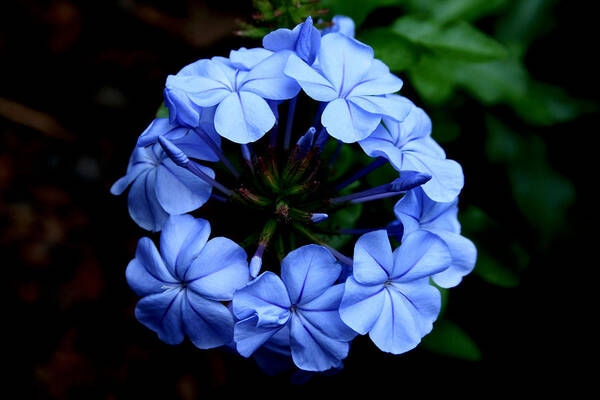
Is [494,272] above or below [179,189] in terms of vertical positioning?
below

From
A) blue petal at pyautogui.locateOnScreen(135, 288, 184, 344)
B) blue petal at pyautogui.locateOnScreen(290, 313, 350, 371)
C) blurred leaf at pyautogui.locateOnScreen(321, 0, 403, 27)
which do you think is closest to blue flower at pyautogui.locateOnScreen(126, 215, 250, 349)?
blue petal at pyautogui.locateOnScreen(135, 288, 184, 344)

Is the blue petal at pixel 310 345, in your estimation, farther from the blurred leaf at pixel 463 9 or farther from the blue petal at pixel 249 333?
the blurred leaf at pixel 463 9

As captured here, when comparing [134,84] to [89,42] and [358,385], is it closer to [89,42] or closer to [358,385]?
[89,42]

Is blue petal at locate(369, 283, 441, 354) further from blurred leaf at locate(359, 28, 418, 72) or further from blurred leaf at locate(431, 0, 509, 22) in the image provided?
blurred leaf at locate(431, 0, 509, 22)

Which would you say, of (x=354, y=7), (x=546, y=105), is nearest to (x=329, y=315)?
(x=354, y=7)

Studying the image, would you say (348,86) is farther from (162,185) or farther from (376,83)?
(162,185)

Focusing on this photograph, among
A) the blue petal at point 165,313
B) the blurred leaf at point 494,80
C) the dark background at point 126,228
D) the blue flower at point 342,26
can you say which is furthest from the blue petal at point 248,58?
the blurred leaf at point 494,80
